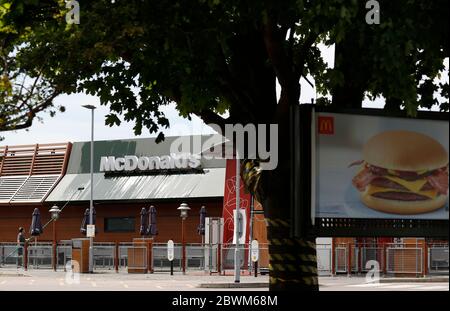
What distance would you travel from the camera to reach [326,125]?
12.4 meters

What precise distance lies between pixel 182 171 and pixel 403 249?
21601mm

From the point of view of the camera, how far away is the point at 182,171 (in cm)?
5225

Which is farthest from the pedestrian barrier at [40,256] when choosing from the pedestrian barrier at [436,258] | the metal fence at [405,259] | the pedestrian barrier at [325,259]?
the pedestrian barrier at [436,258]

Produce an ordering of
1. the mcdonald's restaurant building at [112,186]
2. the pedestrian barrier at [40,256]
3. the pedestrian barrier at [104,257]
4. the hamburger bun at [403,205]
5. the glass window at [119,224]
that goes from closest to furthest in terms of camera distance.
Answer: the hamburger bun at [403,205], the pedestrian barrier at [104,257], the pedestrian barrier at [40,256], the mcdonald's restaurant building at [112,186], the glass window at [119,224]

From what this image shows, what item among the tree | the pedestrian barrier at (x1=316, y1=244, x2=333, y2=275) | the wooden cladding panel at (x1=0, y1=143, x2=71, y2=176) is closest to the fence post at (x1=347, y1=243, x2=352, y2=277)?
→ the pedestrian barrier at (x1=316, y1=244, x2=333, y2=275)

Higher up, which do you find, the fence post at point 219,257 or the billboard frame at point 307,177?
the billboard frame at point 307,177

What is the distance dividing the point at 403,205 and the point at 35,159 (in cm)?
4748

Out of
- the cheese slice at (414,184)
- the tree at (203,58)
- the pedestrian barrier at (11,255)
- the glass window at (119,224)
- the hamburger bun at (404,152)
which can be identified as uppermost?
the tree at (203,58)

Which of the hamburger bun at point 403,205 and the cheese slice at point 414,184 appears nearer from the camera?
the hamburger bun at point 403,205

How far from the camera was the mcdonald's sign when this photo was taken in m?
12.3

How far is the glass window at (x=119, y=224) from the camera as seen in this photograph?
177ft

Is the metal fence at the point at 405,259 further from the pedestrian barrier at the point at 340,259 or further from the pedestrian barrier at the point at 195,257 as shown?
the pedestrian barrier at the point at 195,257

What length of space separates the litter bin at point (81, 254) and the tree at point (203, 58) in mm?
25831

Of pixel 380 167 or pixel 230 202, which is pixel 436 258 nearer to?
pixel 230 202
